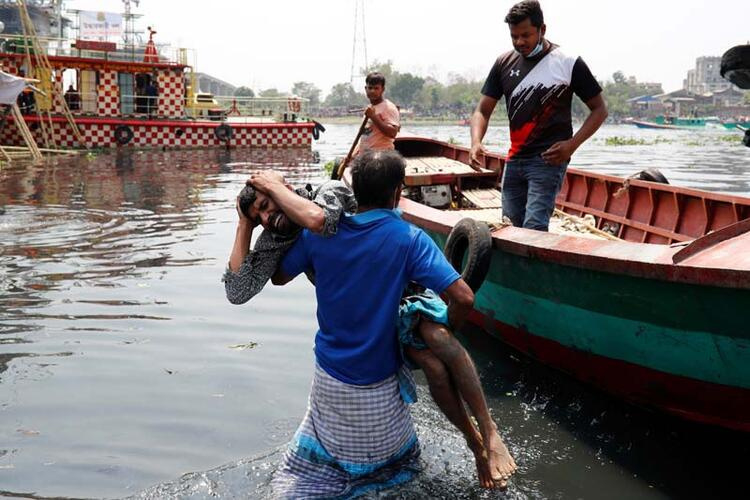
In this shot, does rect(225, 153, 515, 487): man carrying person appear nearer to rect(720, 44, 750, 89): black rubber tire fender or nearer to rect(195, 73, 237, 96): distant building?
rect(720, 44, 750, 89): black rubber tire fender

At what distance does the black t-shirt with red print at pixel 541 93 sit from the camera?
15.4ft

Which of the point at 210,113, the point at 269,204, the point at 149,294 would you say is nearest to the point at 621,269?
the point at 269,204

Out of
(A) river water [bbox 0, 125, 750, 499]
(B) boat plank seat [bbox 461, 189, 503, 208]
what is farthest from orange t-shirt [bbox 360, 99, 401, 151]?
(A) river water [bbox 0, 125, 750, 499]

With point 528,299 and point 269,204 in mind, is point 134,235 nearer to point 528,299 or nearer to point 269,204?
point 528,299

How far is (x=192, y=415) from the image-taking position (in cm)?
406

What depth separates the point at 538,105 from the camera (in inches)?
189

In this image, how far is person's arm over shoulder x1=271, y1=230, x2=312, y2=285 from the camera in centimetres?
296

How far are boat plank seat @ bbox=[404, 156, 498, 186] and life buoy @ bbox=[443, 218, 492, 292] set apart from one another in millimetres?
2739

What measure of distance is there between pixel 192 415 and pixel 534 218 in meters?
2.43

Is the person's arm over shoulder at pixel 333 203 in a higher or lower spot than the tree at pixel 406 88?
lower

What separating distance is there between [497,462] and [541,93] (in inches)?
100

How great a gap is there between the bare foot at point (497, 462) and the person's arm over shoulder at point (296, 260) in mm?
1011

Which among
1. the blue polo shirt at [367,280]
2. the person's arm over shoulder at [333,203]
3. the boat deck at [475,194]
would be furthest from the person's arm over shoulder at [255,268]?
the boat deck at [475,194]

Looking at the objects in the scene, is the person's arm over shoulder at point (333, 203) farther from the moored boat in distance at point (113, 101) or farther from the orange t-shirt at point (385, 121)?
the moored boat in distance at point (113, 101)
